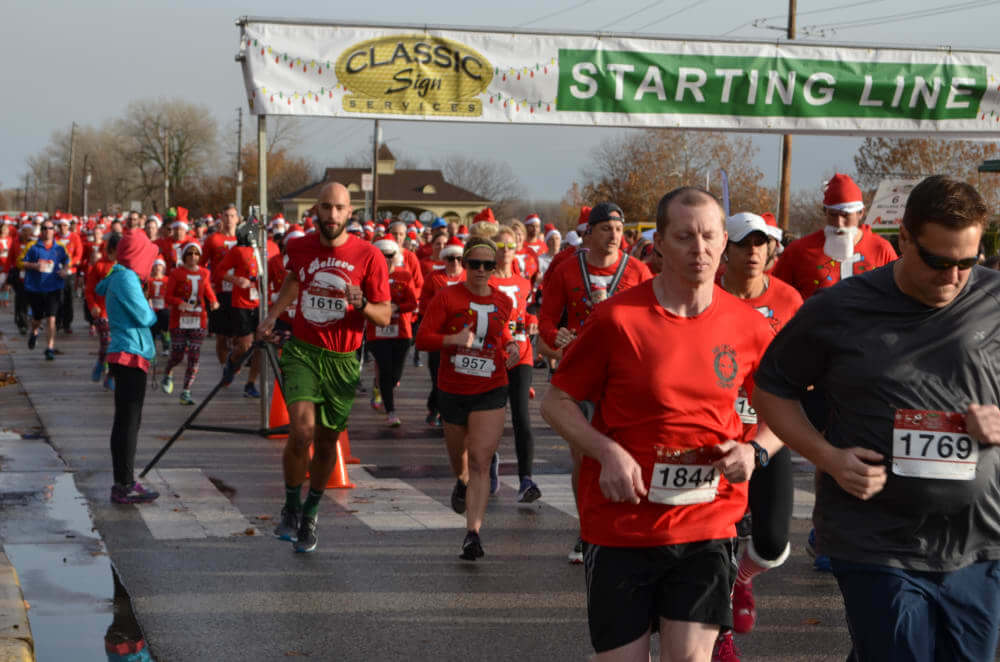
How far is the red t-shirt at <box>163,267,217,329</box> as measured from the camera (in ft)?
51.6

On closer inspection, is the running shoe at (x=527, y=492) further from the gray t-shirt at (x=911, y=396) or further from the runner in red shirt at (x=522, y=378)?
the gray t-shirt at (x=911, y=396)

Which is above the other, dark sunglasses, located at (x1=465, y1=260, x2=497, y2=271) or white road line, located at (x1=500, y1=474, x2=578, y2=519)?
dark sunglasses, located at (x1=465, y1=260, x2=497, y2=271)

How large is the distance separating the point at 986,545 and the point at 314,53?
28.3 ft

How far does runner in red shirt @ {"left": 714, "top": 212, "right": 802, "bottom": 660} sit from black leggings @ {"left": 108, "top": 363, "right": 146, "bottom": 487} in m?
4.76

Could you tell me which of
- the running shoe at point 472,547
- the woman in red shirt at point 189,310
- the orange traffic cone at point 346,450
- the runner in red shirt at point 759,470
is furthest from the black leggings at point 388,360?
the runner in red shirt at point 759,470

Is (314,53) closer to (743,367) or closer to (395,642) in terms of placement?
(395,642)

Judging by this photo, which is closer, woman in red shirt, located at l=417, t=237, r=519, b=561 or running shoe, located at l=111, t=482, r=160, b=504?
woman in red shirt, located at l=417, t=237, r=519, b=561

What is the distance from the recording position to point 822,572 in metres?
7.36

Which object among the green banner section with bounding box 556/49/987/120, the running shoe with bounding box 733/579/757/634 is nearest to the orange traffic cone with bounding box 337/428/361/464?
the green banner section with bounding box 556/49/987/120

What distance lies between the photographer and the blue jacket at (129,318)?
927cm

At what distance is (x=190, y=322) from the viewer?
622 inches

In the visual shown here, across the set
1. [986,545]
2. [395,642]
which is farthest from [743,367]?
[395,642]

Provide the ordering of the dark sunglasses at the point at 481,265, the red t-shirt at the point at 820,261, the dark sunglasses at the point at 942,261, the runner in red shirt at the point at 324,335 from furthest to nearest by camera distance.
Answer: the dark sunglasses at the point at 481,265
the red t-shirt at the point at 820,261
the runner in red shirt at the point at 324,335
the dark sunglasses at the point at 942,261

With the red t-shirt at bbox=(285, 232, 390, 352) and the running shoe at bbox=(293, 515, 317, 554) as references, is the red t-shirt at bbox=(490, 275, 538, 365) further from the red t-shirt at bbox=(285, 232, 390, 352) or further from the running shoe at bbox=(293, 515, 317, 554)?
the running shoe at bbox=(293, 515, 317, 554)
